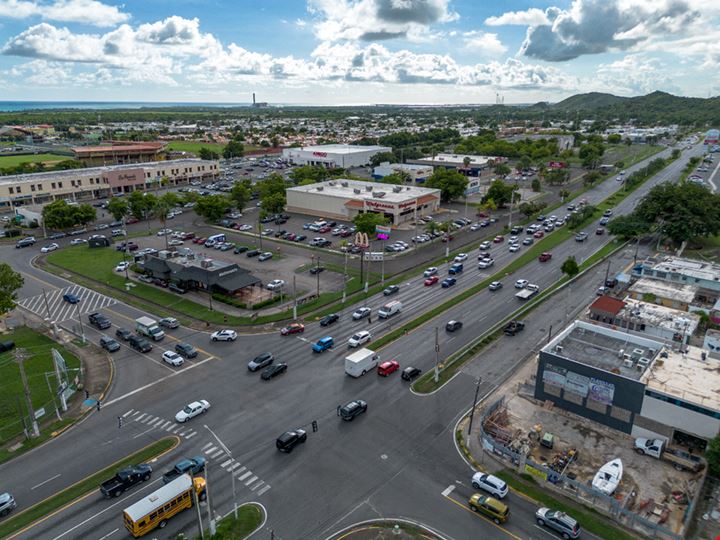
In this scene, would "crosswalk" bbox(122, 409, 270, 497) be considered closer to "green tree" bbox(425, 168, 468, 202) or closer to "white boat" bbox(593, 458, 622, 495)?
"white boat" bbox(593, 458, 622, 495)

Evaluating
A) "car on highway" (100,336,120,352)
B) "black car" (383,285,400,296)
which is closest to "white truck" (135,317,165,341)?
"car on highway" (100,336,120,352)

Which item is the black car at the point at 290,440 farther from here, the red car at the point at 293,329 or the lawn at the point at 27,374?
the lawn at the point at 27,374

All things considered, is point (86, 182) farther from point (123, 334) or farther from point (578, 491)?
point (578, 491)

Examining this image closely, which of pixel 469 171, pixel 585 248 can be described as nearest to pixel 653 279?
pixel 585 248

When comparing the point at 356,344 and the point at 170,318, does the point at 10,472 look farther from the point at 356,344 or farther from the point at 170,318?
the point at 356,344

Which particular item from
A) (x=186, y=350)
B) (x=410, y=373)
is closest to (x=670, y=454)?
(x=410, y=373)

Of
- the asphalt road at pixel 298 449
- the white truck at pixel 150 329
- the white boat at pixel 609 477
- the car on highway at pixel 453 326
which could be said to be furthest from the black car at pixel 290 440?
the white truck at pixel 150 329
